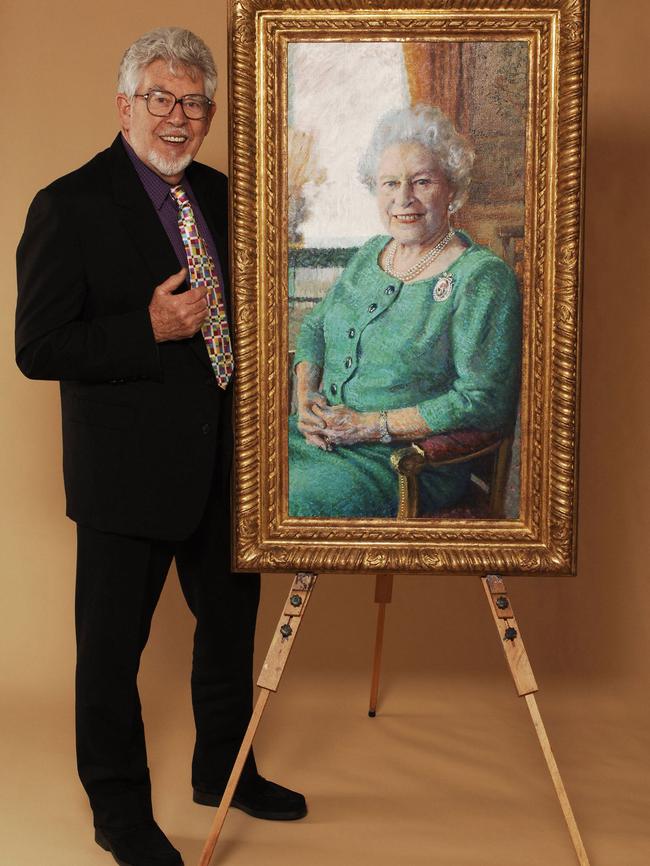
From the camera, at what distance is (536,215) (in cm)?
254

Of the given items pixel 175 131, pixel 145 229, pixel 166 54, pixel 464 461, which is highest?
pixel 166 54

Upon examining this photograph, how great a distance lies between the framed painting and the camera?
252 centimetres

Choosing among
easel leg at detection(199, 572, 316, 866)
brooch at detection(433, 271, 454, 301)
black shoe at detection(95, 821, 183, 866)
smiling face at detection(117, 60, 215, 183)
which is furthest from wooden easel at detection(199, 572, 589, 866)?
smiling face at detection(117, 60, 215, 183)

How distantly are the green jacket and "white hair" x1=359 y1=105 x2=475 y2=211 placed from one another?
13cm

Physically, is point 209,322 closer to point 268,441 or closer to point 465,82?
point 268,441

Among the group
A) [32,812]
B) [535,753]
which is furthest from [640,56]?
[32,812]

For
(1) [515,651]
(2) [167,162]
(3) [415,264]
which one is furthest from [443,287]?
(1) [515,651]

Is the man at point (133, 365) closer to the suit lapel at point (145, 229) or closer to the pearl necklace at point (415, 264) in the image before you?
the suit lapel at point (145, 229)

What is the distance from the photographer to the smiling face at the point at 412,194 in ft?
8.34

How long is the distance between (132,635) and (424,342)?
3.25ft

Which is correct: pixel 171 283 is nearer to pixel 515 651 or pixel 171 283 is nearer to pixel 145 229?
pixel 145 229

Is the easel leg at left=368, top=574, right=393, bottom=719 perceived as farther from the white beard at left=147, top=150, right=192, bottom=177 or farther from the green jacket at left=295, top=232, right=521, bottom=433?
the white beard at left=147, top=150, right=192, bottom=177

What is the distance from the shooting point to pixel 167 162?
8.96ft

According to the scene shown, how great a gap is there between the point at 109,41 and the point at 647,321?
1928mm
